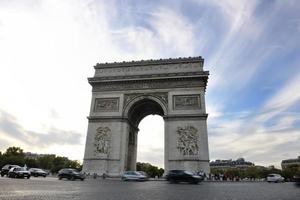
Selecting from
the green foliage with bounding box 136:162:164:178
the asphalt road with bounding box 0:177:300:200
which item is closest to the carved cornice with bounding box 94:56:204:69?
the asphalt road with bounding box 0:177:300:200

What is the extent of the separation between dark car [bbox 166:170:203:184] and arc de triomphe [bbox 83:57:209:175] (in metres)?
6.33

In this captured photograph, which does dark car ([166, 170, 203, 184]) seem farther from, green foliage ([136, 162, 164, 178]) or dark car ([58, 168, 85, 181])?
green foliage ([136, 162, 164, 178])

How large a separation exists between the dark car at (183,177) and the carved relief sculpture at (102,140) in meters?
10.4

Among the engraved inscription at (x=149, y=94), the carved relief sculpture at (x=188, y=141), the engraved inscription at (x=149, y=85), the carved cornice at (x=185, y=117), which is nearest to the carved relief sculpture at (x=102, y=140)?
the engraved inscription at (x=149, y=94)

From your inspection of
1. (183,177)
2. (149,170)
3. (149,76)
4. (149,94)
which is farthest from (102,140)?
(149,170)

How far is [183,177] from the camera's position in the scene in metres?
18.6

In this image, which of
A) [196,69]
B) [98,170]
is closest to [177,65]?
[196,69]

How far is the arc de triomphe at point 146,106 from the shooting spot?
26.3 m

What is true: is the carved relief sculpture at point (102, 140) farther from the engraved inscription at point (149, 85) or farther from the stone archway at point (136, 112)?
the engraved inscription at point (149, 85)

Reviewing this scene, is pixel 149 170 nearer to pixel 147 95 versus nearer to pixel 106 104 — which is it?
pixel 106 104

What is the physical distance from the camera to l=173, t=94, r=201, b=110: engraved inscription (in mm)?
27906

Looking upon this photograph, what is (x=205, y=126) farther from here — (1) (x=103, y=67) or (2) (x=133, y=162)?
(1) (x=103, y=67)

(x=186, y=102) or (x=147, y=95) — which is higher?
(x=147, y=95)

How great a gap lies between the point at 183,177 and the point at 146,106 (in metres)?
15.4
